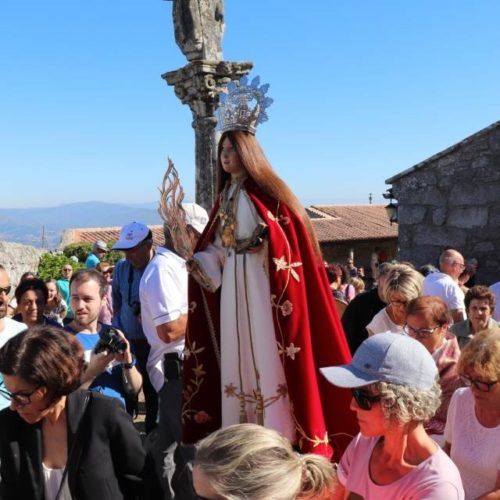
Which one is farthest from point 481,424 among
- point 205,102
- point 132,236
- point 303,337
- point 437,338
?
point 205,102

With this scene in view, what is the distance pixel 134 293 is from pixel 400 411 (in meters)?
3.14

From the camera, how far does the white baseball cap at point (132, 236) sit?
4.64 meters

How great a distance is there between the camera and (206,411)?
3.43 m

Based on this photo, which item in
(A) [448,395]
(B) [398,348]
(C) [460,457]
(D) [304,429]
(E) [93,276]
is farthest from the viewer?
(E) [93,276]

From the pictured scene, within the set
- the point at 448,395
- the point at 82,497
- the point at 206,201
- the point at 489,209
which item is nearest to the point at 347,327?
the point at 448,395

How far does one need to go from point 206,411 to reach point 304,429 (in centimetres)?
56

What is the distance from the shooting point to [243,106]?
3.40 m

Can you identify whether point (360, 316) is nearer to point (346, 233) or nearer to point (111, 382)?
point (111, 382)

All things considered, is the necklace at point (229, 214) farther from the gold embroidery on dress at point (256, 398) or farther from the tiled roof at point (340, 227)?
the tiled roof at point (340, 227)

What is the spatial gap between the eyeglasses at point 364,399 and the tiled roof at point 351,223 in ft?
66.6

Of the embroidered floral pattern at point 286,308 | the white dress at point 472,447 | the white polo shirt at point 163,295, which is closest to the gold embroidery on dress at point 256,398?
the embroidered floral pattern at point 286,308

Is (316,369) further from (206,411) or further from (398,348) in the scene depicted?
(398,348)

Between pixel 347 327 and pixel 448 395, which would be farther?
pixel 347 327

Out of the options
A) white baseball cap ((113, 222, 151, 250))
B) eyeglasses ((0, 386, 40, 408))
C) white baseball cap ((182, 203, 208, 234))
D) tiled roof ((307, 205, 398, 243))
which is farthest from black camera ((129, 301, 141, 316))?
tiled roof ((307, 205, 398, 243))
